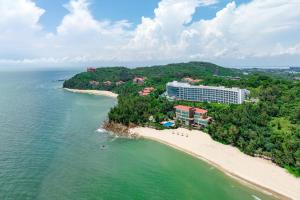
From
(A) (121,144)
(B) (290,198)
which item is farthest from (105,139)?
(B) (290,198)

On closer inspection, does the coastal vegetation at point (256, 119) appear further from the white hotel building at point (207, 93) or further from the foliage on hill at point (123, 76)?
the foliage on hill at point (123, 76)

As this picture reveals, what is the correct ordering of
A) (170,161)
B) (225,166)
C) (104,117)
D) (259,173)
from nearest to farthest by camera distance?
(259,173) < (225,166) < (170,161) < (104,117)

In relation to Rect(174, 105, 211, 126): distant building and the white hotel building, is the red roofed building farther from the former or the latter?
the white hotel building

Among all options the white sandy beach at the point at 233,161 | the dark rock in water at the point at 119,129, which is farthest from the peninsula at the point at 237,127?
the dark rock in water at the point at 119,129

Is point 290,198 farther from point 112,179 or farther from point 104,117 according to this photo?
point 104,117

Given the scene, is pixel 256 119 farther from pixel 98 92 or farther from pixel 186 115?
pixel 98 92
